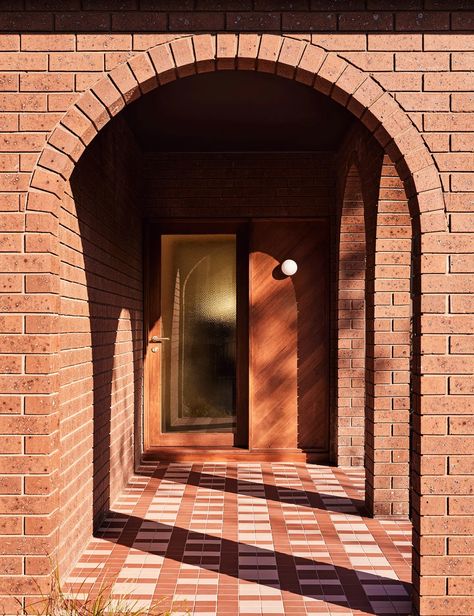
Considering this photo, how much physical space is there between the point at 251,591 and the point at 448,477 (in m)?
1.23

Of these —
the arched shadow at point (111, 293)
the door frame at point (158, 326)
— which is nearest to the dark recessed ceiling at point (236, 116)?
the arched shadow at point (111, 293)

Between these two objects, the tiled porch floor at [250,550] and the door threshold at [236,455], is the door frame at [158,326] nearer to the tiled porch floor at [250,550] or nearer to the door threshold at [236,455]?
the door threshold at [236,455]

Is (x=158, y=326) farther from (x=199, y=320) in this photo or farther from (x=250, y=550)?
(x=250, y=550)

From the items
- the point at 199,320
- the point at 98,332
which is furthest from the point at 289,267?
the point at 98,332

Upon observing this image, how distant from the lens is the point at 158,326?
24.4 feet

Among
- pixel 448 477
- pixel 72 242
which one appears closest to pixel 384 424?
pixel 448 477

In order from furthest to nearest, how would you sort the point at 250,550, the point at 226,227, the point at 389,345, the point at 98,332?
the point at 226,227 → the point at 389,345 → the point at 98,332 → the point at 250,550

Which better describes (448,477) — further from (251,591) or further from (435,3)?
(435,3)

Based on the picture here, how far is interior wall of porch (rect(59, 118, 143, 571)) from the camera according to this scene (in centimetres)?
401

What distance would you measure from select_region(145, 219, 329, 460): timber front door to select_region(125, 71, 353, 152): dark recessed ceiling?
35.2 inches

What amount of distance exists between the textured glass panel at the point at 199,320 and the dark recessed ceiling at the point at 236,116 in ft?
3.54

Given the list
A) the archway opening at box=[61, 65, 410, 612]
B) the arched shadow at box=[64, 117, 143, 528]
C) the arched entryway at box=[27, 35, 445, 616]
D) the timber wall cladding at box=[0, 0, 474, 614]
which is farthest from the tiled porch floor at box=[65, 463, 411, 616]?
the arched entryway at box=[27, 35, 445, 616]

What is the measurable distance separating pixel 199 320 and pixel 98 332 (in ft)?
8.45

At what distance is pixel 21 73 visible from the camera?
3.36 metres
